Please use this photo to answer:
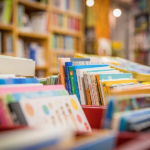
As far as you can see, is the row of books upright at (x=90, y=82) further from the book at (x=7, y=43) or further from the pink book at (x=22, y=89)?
the book at (x=7, y=43)

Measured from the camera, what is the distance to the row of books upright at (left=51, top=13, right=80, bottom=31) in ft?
14.3

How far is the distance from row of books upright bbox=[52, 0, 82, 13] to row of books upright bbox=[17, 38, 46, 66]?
0.90 metres

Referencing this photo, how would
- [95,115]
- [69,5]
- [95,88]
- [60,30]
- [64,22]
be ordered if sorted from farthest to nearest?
[69,5] < [64,22] < [60,30] < [95,88] < [95,115]

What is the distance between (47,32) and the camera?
4105 millimetres

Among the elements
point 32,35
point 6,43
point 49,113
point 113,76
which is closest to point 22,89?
point 49,113

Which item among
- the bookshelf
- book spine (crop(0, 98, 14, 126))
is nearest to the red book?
book spine (crop(0, 98, 14, 126))

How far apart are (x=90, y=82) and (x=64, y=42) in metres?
3.43

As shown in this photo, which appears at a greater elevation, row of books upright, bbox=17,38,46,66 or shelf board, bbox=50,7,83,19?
shelf board, bbox=50,7,83,19

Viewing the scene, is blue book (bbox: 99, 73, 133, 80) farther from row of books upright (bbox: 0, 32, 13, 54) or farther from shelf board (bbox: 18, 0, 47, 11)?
shelf board (bbox: 18, 0, 47, 11)

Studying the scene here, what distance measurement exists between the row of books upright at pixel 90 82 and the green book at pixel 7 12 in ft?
7.74

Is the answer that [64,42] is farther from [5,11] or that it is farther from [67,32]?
[5,11]

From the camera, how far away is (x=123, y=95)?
75 cm

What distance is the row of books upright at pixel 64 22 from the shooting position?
14.3 feet

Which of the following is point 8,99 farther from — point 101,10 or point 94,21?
point 101,10
